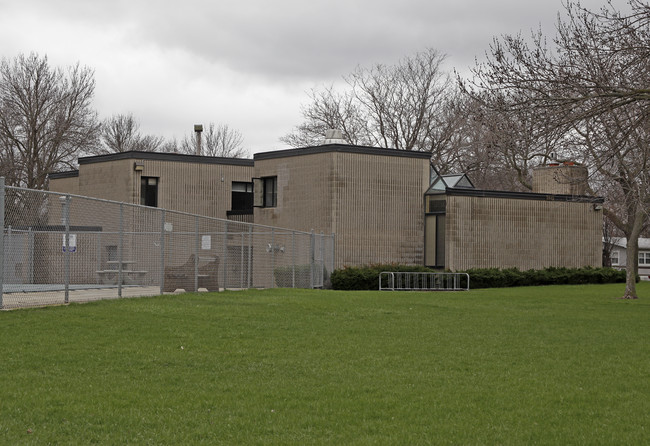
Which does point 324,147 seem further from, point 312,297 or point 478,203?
point 312,297

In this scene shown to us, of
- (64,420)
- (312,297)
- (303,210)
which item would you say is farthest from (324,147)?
(64,420)

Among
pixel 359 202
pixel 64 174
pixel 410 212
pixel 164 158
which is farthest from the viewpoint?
pixel 64 174

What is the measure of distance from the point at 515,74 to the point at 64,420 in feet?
33.6

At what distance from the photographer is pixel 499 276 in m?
34.1

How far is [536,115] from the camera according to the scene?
13.8m

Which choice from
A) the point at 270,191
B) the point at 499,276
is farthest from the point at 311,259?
the point at 499,276

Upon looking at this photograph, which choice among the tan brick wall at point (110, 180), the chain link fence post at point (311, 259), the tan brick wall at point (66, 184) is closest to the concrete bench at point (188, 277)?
the chain link fence post at point (311, 259)

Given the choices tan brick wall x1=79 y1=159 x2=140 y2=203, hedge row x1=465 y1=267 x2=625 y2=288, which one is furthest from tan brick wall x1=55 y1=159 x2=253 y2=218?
hedge row x1=465 y1=267 x2=625 y2=288

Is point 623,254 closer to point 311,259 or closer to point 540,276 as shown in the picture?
point 540,276

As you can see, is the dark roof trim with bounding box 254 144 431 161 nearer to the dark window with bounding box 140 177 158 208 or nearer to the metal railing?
the metal railing

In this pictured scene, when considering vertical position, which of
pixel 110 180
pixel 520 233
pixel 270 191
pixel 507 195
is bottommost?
pixel 520 233

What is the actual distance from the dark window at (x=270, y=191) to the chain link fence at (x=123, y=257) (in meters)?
2.23

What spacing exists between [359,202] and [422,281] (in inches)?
183

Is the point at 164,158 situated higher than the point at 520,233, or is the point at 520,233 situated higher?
A: the point at 164,158
